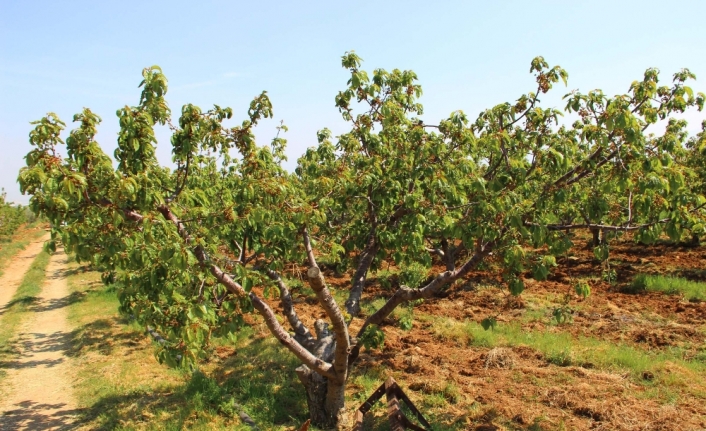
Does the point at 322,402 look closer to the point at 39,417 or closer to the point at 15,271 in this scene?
the point at 39,417

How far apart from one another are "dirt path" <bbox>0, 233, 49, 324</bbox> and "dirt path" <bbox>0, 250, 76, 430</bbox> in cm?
259

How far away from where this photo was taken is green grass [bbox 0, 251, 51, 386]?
10.3 m

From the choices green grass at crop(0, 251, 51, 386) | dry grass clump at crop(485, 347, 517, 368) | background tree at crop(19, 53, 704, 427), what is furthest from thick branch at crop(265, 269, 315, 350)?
green grass at crop(0, 251, 51, 386)

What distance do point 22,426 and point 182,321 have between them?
14.9 ft

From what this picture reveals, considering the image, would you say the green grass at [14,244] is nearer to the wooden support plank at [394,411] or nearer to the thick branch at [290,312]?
the thick branch at [290,312]

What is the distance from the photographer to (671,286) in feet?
37.4

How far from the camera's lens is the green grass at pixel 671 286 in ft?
35.6

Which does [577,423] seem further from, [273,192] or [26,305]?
[26,305]

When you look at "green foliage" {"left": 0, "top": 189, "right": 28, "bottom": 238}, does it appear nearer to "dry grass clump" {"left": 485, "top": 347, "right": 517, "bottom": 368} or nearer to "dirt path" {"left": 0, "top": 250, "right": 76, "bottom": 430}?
"dirt path" {"left": 0, "top": 250, "right": 76, "bottom": 430}

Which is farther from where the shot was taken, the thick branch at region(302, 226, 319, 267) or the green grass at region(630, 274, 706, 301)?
the green grass at region(630, 274, 706, 301)

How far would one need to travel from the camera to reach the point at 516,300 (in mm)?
11172

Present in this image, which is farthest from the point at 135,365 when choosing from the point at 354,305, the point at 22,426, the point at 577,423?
the point at 577,423

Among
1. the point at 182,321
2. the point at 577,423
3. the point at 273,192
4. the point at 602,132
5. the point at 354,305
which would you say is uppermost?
the point at 602,132

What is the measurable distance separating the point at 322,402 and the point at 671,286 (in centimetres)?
968
